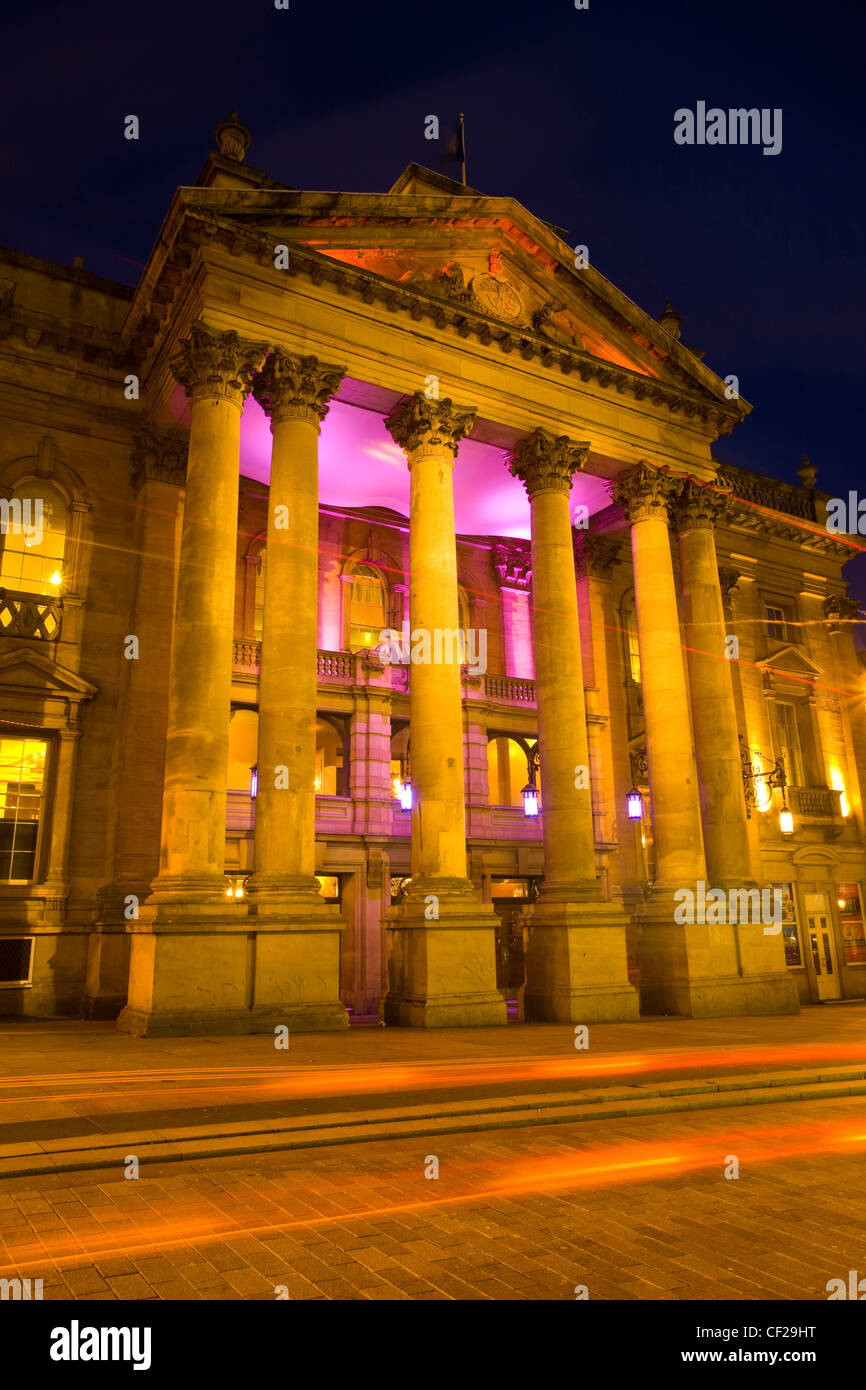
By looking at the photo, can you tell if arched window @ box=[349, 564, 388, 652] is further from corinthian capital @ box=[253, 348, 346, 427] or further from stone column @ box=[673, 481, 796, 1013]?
corinthian capital @ box=[253, 348, 346, 427]

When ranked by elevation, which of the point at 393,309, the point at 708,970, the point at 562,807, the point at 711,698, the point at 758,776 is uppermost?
the point at 393,309

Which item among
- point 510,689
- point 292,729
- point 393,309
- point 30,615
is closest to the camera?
point 292,729

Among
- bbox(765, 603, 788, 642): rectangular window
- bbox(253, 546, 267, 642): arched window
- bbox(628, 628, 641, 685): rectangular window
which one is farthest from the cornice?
bbox(765, 603, 788, 642): rectangular window

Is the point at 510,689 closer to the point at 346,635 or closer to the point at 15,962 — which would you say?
the point at 346,635

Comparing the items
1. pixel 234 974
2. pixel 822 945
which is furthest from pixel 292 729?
pixel 822 945

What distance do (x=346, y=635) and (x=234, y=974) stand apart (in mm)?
13575

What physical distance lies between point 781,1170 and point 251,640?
63.9ft

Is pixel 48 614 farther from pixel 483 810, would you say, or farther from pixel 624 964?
pixel 624 964

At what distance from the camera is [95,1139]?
6.87 m

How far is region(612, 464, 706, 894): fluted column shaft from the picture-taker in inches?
829

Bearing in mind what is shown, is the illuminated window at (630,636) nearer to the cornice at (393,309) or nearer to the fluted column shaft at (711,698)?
the fluted column shaft at (711,698)

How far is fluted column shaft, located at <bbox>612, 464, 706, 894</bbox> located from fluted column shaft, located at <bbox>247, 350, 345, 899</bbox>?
871cm

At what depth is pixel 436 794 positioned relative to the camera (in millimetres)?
17859
